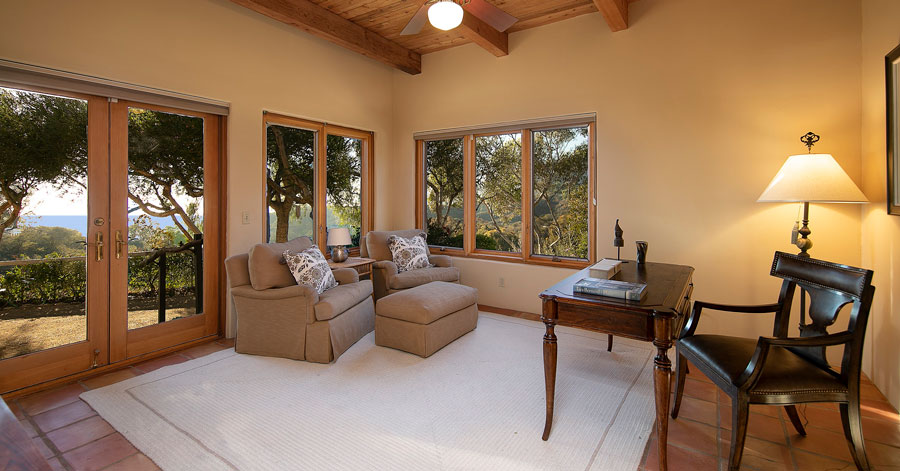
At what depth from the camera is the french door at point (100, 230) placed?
271 centimetres

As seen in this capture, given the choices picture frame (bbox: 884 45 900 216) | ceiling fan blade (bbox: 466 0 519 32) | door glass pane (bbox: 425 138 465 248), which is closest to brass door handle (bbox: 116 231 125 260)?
ceiling fan blade (bbox: 466 0 519 32)

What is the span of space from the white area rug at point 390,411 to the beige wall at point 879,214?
1380mm

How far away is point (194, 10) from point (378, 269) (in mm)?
2751

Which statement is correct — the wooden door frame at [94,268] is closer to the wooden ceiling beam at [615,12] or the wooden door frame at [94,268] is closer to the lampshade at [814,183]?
the wooden ceiling beam at [615,12]

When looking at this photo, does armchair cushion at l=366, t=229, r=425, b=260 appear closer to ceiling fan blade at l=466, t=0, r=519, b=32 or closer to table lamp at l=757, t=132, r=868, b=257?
ceiling fan blade at l=466, t=0, r=519, b=32

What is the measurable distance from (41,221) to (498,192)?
398 cm

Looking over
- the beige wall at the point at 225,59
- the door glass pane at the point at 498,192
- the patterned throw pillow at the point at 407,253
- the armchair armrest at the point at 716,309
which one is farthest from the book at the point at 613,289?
the beige wall at the point at 225,59

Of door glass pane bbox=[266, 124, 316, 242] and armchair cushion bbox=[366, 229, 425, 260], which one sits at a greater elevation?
door glass pane bbox=[266, 124, 316, 242]

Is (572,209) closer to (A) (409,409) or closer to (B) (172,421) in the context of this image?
(A) (409,409)

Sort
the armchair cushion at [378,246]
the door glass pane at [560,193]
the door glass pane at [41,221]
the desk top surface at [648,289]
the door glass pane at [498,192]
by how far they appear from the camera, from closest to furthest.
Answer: the desk top surface at [648,289] → the door glass pane at [41,221] → the door glass pane at [560,193] → the armchair cushion at [378,246] → the door glass pane at [498,192]

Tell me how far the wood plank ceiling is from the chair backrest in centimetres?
250

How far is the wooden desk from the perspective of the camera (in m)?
1.85

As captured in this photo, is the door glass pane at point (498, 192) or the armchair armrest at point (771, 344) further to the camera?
the door glass pane at point (498, 192)

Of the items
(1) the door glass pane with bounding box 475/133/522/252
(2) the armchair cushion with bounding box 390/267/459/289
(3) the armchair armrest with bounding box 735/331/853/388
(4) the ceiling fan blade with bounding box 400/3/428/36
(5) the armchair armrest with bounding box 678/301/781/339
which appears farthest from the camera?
(1) the door glass pane with bounding box 475/133/522/252
